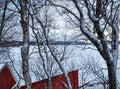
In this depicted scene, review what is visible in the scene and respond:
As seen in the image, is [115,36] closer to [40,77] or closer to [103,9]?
[103,9]

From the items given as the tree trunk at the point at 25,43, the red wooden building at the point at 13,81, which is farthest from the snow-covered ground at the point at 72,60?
the tree trunk at the point at 25,43

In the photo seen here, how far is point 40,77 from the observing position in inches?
1135

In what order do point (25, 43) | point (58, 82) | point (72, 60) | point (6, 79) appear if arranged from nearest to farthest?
point (25, 43) → point (6, 79) → point (58, 82) → point (72, 60)

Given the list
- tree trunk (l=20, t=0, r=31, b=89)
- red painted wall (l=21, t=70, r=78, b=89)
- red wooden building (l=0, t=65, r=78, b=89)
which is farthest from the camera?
red painted wall (l=21, t=70, r=78, b=89)

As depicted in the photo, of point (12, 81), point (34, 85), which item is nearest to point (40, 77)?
point (34, 85)

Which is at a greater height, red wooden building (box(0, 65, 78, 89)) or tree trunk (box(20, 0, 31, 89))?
tree trunk (box(20, 0, 31, 89))

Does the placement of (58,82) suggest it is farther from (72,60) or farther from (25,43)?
(25,43)

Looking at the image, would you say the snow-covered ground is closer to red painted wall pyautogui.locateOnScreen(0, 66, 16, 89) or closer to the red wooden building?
the red wooden building

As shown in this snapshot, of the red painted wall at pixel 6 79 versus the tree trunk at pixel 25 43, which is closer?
the tree trunk at pixel 25 43

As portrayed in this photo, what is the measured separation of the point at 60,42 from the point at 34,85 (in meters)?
8.11

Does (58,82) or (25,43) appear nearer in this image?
(25,43)

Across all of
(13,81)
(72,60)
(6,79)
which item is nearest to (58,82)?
(13,81)

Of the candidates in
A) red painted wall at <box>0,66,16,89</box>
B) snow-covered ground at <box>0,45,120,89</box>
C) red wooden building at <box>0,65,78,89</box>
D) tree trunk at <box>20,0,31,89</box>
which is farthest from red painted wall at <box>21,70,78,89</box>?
tree trunk at <box>20,0,31,89</box>

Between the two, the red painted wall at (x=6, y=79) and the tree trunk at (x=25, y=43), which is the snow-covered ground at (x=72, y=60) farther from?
the tree trunk at (x=25, y=43)
